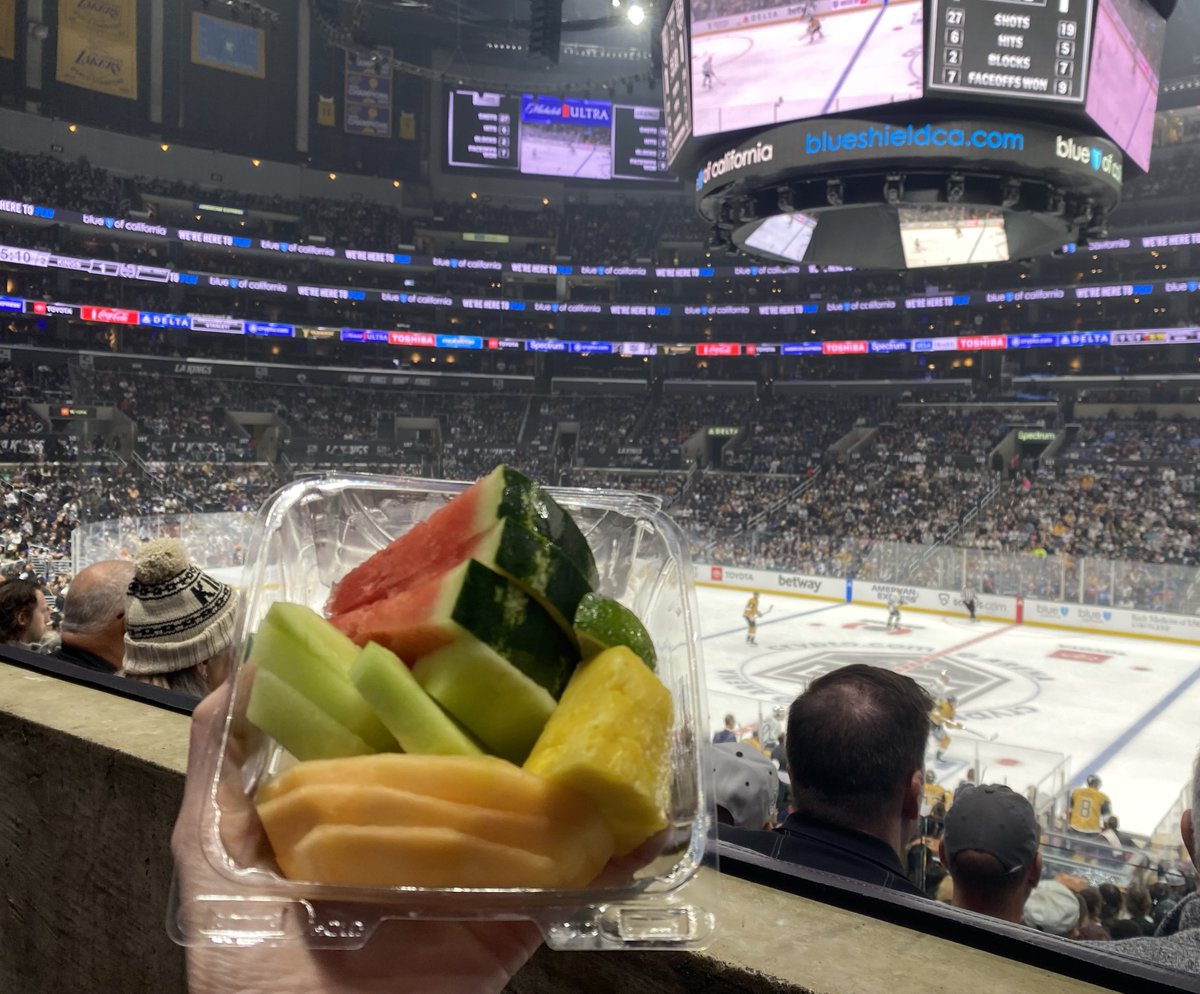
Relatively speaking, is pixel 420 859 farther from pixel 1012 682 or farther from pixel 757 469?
pixel 757 469

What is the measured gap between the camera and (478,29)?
31578mm

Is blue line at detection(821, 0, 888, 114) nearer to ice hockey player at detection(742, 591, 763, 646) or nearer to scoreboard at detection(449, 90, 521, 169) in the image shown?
ice hockey player at detection(742, 591, 763, 646)

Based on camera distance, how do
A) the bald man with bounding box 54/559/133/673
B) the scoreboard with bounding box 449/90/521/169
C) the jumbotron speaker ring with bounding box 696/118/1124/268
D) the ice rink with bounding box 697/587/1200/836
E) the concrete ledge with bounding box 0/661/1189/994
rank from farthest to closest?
1. the scoreboard with bounding box 449/90/521/169
2. the jumbotron speaker ring with bounding box 696/118/1124/268
3. the ice rink with bounding box 697/587/1200/836
4. the bald man with bounding box 54/559/133/673
5. the concrete ledge with bounding box 0/661/1189/994

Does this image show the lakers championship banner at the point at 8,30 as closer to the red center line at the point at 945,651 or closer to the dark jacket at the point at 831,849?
the red center line at the point at 945,651

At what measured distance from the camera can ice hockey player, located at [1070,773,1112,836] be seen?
6.49 m

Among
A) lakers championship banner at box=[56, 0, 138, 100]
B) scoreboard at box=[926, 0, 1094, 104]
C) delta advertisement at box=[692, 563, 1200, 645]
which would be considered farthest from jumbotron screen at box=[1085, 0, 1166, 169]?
lakers championship banner at box=[56, 0, 138, 100]

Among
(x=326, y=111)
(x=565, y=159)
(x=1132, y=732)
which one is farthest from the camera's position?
(x=565, y=159)

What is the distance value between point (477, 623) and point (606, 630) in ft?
0.33

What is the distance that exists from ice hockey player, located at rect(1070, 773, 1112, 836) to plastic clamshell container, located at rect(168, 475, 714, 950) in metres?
6.29

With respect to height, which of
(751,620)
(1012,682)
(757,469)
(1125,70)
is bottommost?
(1012,682)

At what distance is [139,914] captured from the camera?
159 centimetres

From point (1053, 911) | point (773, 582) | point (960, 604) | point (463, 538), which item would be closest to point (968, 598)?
point (960, 604)

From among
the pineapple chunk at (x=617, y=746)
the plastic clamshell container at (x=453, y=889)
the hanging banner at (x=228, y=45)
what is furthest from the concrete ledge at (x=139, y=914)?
the hanging banner at (x=228, y=45)

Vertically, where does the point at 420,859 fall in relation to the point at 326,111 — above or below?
below
